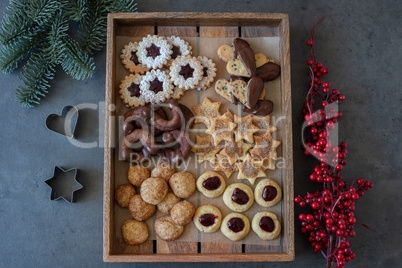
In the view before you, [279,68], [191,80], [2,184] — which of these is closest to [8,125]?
[2,184]

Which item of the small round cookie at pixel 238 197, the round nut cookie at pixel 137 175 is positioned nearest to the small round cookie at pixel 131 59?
the round nut cookie at pixel 137 175

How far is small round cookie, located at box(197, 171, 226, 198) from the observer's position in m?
1.56

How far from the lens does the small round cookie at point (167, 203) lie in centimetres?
156

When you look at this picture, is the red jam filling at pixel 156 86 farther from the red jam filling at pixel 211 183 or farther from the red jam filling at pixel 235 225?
the red jam filling at pixel 235 225

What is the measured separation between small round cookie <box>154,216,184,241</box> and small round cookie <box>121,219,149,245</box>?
58mm

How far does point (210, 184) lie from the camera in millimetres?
1556

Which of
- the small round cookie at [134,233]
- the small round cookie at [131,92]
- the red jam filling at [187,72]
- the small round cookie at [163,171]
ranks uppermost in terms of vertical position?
the red jam filling at [187,72]

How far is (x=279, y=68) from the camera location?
5.29 feet

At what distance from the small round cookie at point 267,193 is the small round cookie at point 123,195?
0.59 m

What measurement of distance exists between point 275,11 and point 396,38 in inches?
25.5

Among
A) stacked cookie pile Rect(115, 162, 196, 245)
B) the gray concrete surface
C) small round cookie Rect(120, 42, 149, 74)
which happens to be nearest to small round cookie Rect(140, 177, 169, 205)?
stacked cookie pile Rect(115, 162, 196, 245)

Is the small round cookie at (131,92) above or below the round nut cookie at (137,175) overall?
above

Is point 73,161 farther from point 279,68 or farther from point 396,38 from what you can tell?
point 396,38

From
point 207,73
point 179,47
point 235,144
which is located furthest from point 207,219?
point 179,47
